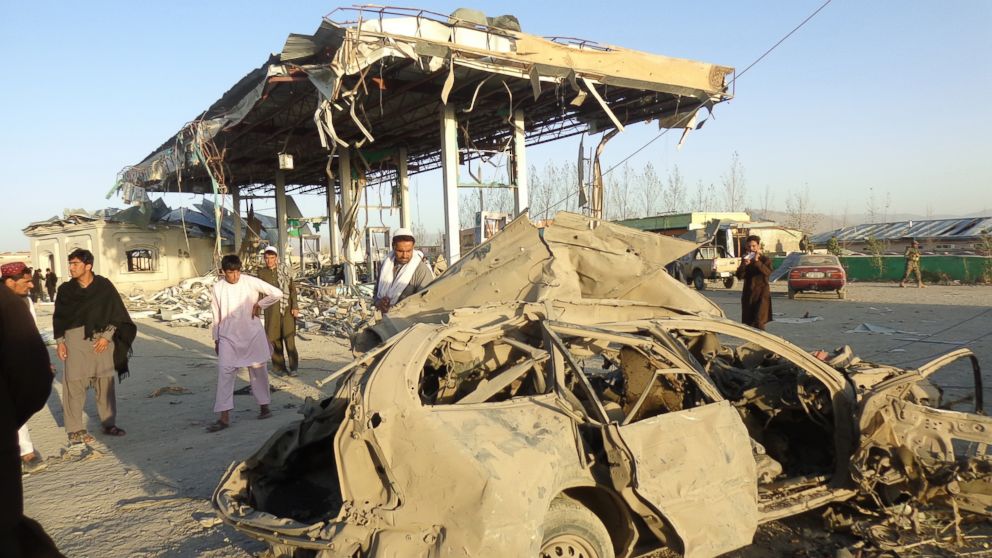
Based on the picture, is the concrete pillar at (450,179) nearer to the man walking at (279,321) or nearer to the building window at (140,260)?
the man walking at (279,321)

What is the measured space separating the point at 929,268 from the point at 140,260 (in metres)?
33.4

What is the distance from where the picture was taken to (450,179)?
15.1 m

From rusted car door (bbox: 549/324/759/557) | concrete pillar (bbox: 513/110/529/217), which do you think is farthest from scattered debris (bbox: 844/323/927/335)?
rusted car door (bbox: 549/324/759/557)

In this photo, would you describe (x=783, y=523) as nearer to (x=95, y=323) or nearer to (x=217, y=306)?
(x=217, y=306)

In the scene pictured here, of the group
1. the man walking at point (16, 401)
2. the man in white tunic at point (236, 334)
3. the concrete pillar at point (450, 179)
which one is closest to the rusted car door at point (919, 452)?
the man walking at point (16, 401)

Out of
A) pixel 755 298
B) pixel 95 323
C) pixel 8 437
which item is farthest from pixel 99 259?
pixel 8 437

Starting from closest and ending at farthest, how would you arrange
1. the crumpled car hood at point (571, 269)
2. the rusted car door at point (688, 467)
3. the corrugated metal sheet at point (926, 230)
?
the rusted car door at point (688, 467), the crumpled car hood at point (571, 269), the corrugated metal sheet at point (926, 230)

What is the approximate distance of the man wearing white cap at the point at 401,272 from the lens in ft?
18.9

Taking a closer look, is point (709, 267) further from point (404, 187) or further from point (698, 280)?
point (404, 187)

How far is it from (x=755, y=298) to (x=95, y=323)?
759 cm

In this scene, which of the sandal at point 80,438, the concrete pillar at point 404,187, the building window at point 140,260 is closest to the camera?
the sandal at point 80,438

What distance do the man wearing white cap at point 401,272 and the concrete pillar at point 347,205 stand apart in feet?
42.9

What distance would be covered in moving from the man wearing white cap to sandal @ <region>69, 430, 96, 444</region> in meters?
3.23

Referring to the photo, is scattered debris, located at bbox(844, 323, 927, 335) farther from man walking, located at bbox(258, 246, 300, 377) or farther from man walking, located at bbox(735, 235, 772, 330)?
man walking, located at bbox(258, 246, 300, 377)
